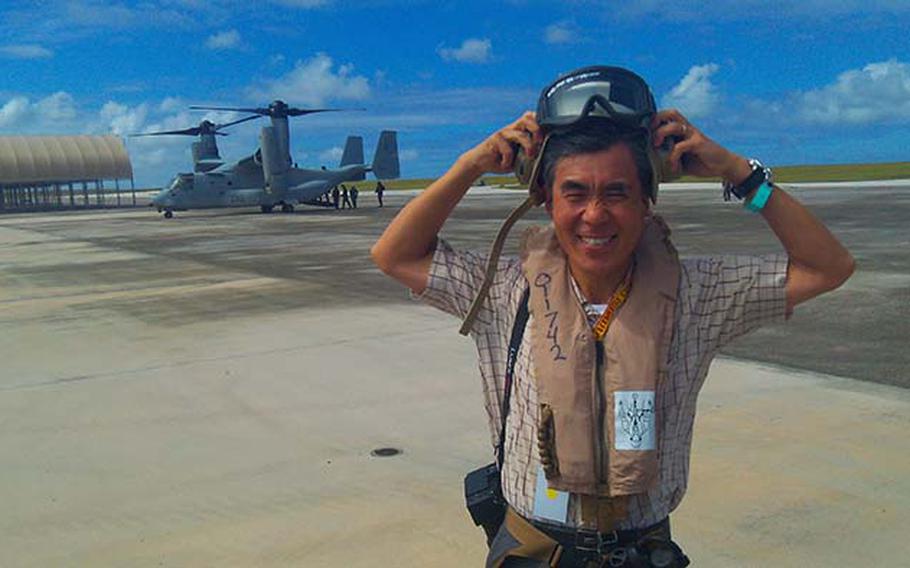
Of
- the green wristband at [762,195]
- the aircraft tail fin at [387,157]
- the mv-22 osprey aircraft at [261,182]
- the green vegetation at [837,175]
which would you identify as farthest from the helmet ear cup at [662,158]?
the aircraft tail fin at [387,157]

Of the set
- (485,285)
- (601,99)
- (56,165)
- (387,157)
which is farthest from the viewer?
(56,165)

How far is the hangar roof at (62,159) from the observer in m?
71.4

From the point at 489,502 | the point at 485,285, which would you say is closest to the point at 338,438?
the point at 489,502

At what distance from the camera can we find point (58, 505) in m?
4.34

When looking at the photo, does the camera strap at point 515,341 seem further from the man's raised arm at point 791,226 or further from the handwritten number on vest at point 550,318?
the man's raised arm at point 791,226

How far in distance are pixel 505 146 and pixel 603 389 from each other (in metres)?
0.63

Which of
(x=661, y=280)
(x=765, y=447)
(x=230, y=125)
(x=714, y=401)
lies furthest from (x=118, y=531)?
(x=230, y=125)

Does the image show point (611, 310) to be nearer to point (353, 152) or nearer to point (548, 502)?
point (548, 502)

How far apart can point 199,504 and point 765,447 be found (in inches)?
130

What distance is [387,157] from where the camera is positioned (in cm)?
4553

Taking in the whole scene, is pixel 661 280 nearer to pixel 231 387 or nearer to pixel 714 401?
pixel 714 401

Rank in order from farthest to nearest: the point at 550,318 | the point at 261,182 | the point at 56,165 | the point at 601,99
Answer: the point at 56,165 < the point at 261,182 < the point at 550,318 < the point at 601,99

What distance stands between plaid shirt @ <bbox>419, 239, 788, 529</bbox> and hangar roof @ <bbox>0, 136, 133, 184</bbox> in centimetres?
7947

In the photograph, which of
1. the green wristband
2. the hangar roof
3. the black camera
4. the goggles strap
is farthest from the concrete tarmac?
the hangar roof
